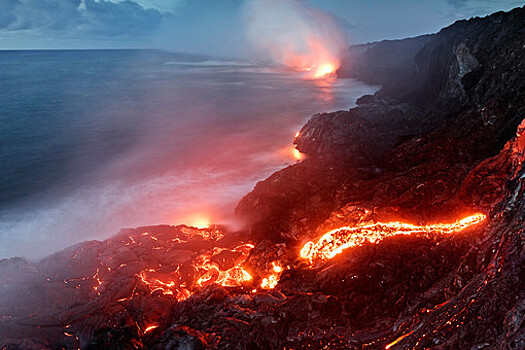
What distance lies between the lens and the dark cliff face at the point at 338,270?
282 inches

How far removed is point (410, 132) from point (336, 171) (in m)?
8.29

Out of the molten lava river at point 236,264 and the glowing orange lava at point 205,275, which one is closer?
the molten lava river at point 236,264

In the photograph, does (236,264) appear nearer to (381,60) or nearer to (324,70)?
(381,60)

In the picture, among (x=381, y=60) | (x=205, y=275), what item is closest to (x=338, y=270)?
(x=205, y=275)

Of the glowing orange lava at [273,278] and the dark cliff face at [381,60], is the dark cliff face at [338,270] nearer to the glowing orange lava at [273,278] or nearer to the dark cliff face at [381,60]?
the glowing orange lava at [273,278]

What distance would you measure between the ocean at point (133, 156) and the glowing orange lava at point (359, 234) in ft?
23.1

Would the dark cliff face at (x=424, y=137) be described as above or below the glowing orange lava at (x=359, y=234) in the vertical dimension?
above

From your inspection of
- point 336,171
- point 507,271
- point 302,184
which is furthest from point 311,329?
point 336,171

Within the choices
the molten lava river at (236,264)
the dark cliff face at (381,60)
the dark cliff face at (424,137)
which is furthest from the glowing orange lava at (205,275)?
the dark cliff face at (381,60)

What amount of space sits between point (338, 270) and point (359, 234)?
225 centimetres

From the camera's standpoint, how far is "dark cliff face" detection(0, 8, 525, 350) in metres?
7.15

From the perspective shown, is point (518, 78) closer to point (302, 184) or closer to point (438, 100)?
point (438, 100)

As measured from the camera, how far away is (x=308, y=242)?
Result: 1364 cm


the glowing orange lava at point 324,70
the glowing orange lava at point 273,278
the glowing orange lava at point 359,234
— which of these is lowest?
the glowing orange lava at point 273,278
